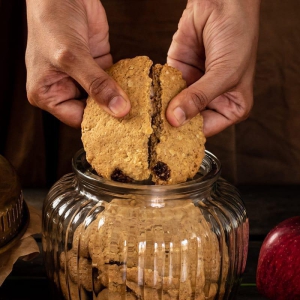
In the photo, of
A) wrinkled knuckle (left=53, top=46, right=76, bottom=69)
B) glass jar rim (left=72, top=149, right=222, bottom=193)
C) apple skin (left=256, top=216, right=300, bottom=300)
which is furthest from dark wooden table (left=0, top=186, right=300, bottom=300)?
wrinkled knuckle (left=53, top=46, right=76, bottom=69)

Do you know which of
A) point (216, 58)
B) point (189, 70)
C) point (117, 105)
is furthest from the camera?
point (189, 70)

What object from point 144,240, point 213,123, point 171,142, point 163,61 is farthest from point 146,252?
point 163,61

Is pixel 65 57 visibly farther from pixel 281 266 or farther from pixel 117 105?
pixel 281 266

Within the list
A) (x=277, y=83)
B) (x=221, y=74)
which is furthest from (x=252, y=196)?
(x=221, y=74)

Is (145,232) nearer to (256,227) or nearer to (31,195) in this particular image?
(256,227)

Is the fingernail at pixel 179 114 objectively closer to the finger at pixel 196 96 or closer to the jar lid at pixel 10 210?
the finger at pixel 196 96

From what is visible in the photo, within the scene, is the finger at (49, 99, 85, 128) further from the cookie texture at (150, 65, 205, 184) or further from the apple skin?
the apple skin
